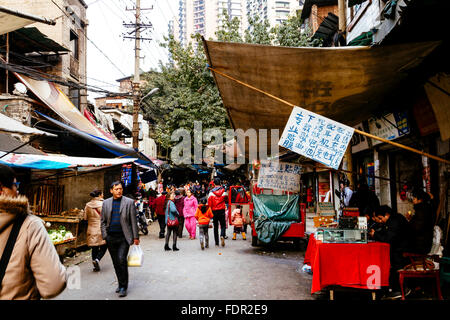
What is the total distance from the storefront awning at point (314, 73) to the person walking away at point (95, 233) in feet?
13.8

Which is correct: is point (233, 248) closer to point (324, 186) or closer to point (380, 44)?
point (380, 44)

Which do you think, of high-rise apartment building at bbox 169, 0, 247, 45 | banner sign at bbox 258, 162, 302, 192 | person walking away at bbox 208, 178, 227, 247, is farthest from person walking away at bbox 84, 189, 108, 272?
high-rise apartment building at bbox 169, 0, 247, 45

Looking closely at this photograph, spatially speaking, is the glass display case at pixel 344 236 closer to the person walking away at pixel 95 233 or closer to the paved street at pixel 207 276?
the paved street at pixel 207 276

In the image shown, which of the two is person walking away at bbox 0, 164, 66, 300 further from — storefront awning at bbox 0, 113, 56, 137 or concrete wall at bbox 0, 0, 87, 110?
concrete wall at bbox 0, 0, 87, 110

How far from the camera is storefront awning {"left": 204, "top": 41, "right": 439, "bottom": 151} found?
16.1 feet

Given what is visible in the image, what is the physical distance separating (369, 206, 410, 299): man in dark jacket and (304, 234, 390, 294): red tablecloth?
21cm

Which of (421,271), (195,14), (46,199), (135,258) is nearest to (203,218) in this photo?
(135,258)

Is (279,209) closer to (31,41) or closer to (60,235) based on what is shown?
(60,235)

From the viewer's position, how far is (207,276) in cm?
699

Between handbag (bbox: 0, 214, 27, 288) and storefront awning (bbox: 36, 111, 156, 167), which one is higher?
storefront awning (bbox: 36, 111, 156, 167)

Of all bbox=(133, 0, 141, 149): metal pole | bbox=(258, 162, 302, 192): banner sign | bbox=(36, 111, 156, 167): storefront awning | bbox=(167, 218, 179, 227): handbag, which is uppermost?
bbox=(133, 0, 141, 149): metal pole

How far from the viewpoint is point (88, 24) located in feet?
68.5

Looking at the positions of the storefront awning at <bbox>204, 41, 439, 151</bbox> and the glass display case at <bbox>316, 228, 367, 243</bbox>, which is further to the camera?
the glass display case at <bbox>316, 228, 367, 243</bbox>

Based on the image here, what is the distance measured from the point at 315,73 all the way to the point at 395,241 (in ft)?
10.2
